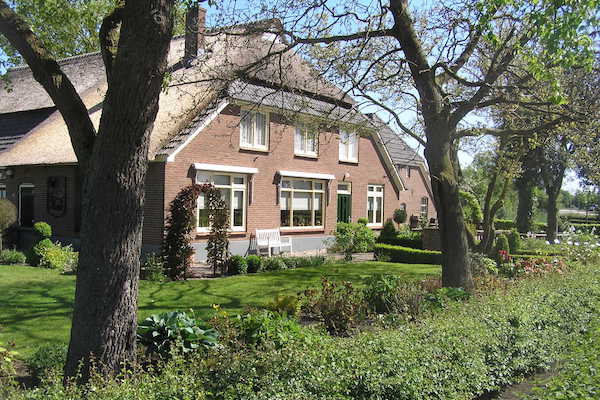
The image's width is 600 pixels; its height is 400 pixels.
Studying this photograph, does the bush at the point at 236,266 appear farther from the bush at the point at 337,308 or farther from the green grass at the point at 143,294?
the bush at the point at 337,308

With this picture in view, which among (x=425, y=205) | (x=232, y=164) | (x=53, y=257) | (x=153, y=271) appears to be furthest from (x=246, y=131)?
(x=425, y=205)

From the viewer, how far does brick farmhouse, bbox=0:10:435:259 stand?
1630 cm

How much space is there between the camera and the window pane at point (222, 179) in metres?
17.9

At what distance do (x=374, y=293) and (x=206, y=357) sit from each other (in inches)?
165

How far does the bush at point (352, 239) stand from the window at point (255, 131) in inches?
184

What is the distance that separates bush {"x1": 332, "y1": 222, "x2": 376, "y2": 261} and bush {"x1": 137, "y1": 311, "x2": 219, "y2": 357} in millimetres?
14335

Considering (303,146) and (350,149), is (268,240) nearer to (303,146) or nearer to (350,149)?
(303,146)

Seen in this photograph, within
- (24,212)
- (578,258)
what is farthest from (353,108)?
(24,212)

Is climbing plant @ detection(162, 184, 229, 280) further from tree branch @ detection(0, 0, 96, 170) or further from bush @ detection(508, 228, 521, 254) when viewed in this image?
bush @ detection(508, 228, 521, 254)

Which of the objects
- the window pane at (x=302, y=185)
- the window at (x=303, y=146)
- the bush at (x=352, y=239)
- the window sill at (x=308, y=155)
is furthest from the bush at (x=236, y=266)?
the window at (x=303, y=146)

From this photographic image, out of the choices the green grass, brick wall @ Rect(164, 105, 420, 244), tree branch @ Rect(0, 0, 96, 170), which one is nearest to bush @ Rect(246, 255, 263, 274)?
the green grass

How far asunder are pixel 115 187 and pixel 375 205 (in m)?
22.1

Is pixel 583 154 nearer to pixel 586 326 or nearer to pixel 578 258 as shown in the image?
pixel 578 258

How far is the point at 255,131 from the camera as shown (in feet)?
63.2
